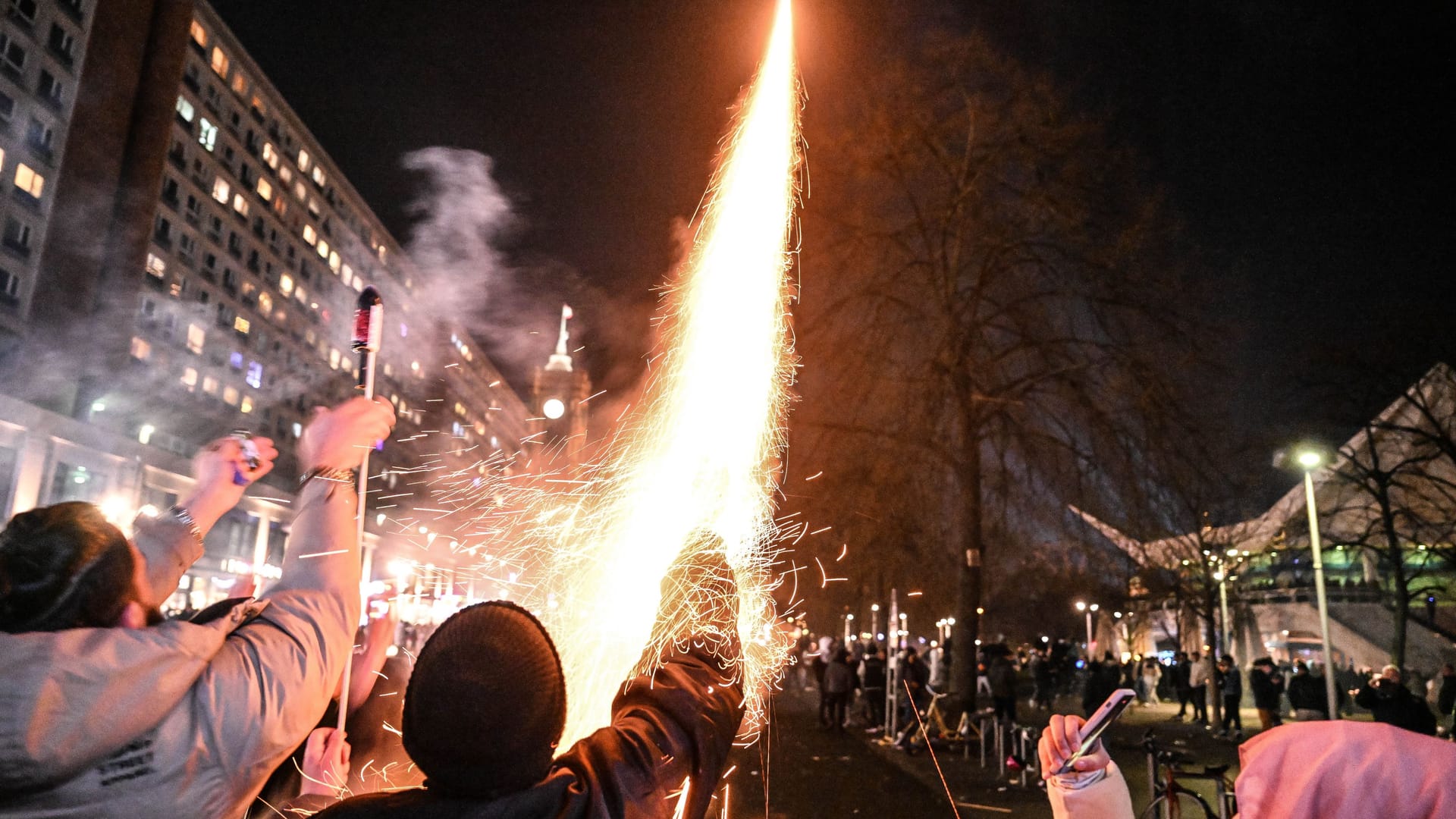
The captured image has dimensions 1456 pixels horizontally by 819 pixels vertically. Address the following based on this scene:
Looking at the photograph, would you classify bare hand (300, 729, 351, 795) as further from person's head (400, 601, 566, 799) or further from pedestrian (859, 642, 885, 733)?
pedestrian (859, 642, 885, 733)

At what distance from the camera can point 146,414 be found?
54500mm

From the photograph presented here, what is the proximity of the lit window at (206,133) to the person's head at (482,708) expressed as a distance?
241ft

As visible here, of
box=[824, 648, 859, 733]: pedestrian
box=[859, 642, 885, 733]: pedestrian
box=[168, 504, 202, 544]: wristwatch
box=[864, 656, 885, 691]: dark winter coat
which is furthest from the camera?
box=[864, 656, 885, 691]: dark winter coat

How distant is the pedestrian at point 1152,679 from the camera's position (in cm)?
3534

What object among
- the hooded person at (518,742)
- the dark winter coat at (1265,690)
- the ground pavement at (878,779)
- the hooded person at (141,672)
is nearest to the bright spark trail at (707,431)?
the ground pavement at (878,779)

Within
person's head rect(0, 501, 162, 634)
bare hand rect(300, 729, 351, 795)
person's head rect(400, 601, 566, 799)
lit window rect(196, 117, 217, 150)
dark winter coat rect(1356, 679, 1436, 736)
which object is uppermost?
lit window rect(196, 117, 217, 150)

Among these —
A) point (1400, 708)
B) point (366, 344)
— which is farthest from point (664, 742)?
point (1400, 708)

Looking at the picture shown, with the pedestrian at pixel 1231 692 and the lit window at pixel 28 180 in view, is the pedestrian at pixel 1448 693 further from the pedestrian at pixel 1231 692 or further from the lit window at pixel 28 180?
the lit window at pixel 28 180

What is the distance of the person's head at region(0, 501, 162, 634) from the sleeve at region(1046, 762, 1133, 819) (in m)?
2.34

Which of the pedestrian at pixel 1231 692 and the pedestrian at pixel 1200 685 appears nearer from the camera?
the pedestrian at pixel 1231 692

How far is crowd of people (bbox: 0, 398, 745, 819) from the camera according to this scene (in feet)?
5.60

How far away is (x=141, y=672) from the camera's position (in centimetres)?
180

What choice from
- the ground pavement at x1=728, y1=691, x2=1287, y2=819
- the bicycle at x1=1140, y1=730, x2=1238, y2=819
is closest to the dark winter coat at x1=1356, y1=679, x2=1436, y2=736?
the ground pavement at x1=728, y1=691, x2=1287, y2=819

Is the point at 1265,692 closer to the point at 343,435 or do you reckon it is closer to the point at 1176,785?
the point at 1176,785
